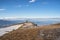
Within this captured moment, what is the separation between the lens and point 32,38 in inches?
236

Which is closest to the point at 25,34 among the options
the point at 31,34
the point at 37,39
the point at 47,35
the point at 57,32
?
the point at 31,34

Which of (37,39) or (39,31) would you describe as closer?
(37,39)

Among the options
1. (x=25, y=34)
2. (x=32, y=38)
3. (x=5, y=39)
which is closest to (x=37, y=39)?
(x=32, y=38)

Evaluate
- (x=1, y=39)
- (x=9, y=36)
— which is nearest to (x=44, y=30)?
(x=9, y=36)

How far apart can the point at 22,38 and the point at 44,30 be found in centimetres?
119

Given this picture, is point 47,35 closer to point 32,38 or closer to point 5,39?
point 32,38

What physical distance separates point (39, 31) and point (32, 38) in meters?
0.64

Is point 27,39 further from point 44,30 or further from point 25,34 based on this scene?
point 44,30

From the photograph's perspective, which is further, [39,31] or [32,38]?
[39,31]

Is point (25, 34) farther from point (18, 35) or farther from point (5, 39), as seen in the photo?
point (5, 39)

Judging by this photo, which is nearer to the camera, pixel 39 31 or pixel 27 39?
pixel 27 39

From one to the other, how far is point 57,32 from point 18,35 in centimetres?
191

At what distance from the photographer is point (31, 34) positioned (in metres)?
6.23

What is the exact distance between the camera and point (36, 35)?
6176 mm
